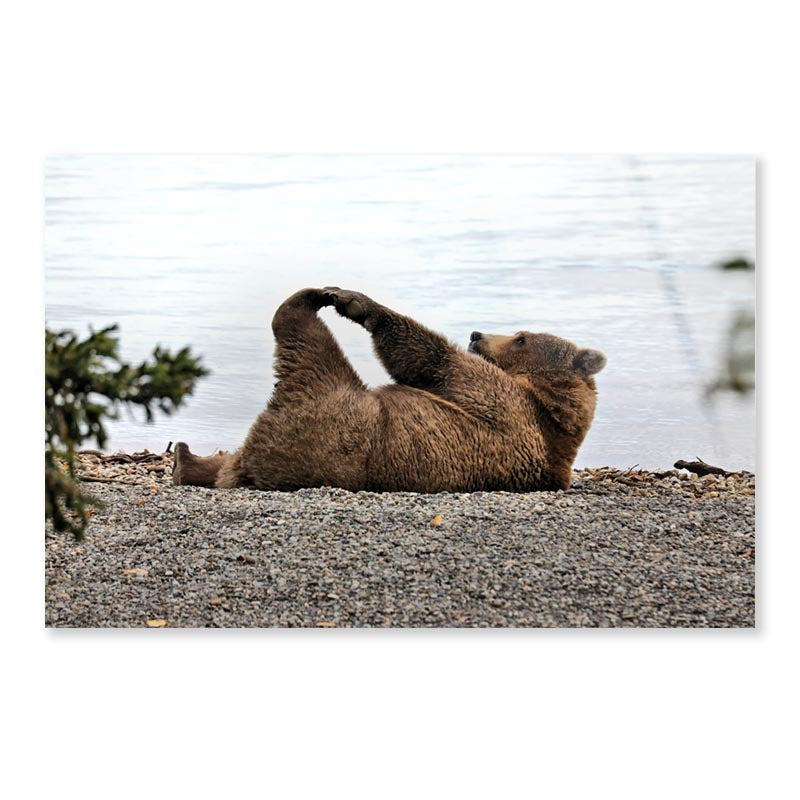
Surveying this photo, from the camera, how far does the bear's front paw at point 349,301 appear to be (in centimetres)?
389

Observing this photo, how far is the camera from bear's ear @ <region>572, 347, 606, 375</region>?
3938 millimetres

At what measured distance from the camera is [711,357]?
3900 mm

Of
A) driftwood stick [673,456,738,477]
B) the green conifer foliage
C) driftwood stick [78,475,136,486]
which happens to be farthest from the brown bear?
the green conifer foliage

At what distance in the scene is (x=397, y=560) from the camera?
378 cm

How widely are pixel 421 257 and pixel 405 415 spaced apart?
587mm

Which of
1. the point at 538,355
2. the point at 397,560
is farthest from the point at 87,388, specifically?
the point at 538,355

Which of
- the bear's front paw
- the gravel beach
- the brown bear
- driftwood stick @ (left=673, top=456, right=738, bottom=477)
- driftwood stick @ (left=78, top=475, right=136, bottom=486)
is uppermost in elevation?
the bear's front paw

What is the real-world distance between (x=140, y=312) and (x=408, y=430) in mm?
1068

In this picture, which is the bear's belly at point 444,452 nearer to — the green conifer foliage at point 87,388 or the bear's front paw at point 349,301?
the bear's front paw at point 349,301

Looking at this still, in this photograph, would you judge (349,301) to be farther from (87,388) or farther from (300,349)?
(87,388)

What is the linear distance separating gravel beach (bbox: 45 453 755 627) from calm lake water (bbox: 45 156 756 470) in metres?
0.26

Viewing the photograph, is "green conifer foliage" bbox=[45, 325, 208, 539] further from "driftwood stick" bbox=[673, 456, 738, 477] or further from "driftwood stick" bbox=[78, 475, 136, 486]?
"driftwood stick" bbox=[673, 456, 738, 477]

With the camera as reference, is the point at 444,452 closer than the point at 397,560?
No

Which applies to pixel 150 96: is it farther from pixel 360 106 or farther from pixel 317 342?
pixel 317 342
